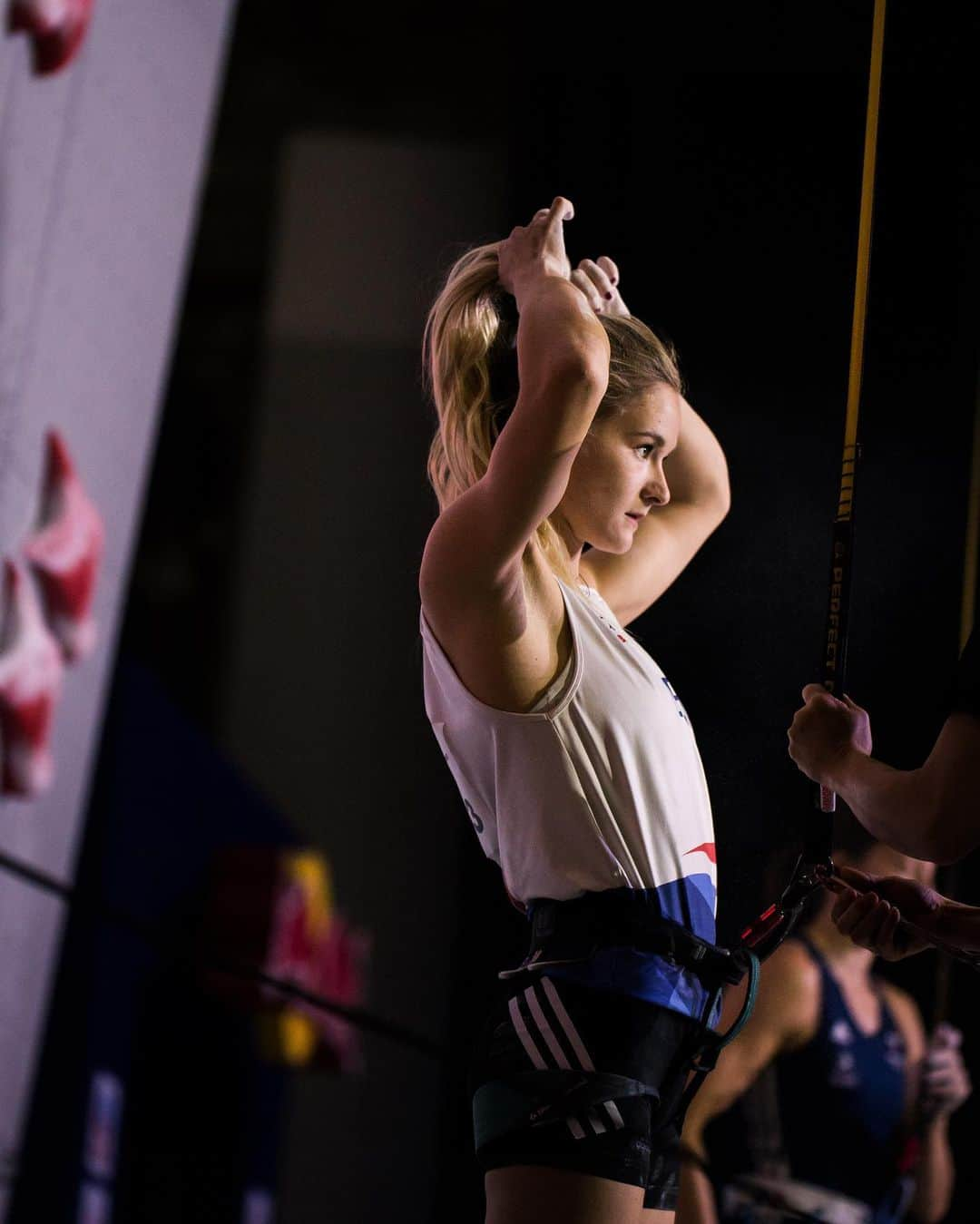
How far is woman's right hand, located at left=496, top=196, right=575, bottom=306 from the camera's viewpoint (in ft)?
3.19

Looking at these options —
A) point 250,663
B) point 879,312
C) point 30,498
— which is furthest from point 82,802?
point 250,663

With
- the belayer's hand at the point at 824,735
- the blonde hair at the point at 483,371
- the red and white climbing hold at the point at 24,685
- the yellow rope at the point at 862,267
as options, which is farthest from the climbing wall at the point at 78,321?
the belayer's hand at the point at 824,735

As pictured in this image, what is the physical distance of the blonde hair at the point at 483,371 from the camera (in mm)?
1000

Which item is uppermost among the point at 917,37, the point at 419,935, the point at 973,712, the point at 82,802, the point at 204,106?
the point at 204,106

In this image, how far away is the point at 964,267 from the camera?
1.30 meters

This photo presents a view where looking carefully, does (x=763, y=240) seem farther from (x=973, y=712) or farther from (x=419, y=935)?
A: (x=419, y=935)

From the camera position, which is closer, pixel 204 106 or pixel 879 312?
pixel 879 312

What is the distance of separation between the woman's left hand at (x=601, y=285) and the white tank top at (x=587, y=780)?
0.73ft

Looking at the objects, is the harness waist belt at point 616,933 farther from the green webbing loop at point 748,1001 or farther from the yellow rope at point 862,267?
the yellow rope at point 862,267

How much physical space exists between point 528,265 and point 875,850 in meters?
0.57

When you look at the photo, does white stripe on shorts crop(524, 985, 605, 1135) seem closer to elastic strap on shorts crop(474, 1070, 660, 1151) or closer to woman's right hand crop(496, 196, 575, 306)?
elastic strap on shorts crop(474, 1070, 660, 1151)

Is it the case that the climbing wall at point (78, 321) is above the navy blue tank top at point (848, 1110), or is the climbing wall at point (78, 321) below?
above

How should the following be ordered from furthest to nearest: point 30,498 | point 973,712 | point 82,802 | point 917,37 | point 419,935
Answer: point 419,935 < point 82,802 < point 30,498 < point 917,37 < point 973,712

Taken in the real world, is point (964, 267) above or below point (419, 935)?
above
